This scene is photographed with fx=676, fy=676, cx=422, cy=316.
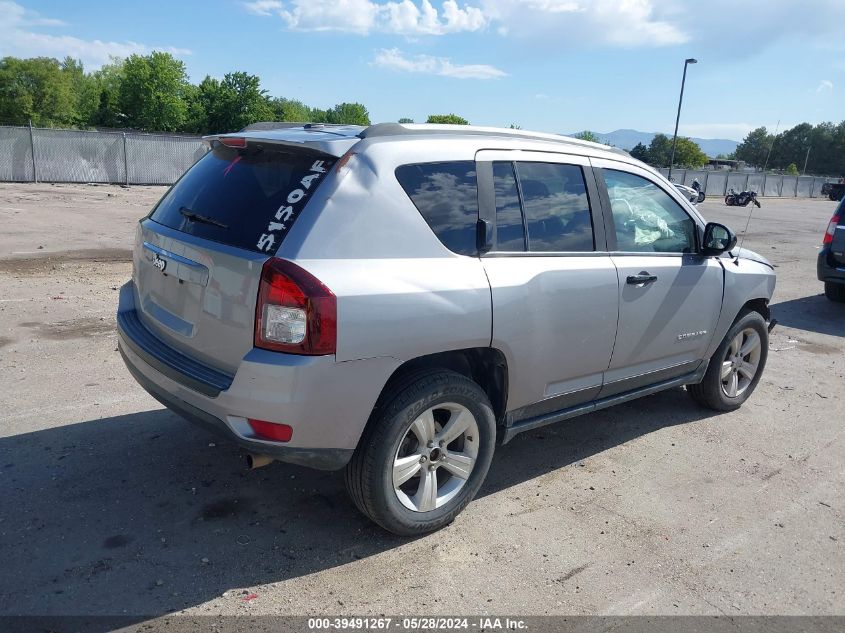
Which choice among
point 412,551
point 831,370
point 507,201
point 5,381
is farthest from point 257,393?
point 831,370

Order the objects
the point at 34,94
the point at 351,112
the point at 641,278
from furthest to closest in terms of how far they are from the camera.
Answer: the point at 351,112, the point at 34,94, the point at 641,278

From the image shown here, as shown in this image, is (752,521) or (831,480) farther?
(831,480)

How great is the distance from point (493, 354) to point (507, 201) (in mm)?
824

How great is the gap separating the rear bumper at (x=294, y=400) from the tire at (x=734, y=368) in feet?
10.6

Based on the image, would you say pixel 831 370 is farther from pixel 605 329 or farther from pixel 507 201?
pixel 507 201

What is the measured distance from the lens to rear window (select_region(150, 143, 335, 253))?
303 centimetres

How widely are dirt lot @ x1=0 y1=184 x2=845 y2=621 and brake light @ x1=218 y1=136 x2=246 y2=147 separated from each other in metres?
1.86

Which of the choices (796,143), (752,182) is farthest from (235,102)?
(796,143)

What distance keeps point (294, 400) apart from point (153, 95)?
71641 millimetres

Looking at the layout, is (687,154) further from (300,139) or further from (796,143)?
(300,139)

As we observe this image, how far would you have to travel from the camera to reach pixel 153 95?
66000mm

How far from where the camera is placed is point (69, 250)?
10.6 m

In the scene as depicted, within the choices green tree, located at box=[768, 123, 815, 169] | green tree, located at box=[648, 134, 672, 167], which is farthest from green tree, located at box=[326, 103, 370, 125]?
green tree, located at box=[768, 123, 815, 169]

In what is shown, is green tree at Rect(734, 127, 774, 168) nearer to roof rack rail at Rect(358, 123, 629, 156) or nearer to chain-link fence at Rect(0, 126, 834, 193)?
roof rack rail at Rect(358, 123, 629, 156)
